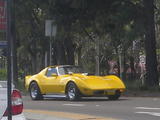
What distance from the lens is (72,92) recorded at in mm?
21219

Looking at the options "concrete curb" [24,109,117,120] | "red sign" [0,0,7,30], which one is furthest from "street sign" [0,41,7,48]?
"concrete curb" [24,109,117,120]

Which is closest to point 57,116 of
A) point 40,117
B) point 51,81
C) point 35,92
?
point 40,117

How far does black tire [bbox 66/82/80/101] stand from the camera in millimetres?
20967

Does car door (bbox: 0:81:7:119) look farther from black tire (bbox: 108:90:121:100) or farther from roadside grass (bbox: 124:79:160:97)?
roadside grass (bbox: 124:79:160:97)

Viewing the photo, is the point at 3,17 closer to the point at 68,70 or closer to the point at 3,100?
the point at 3,100

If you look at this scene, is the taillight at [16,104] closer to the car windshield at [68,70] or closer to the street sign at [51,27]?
the car windshield at [68,70]

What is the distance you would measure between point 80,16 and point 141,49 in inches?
787

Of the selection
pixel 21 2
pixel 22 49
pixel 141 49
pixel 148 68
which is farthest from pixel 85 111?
pixel 141 49

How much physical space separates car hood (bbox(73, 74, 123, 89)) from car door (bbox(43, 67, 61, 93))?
1.48 meters

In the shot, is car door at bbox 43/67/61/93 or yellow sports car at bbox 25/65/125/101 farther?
car door at bbox 43/67/61/93

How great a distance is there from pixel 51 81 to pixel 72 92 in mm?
1487

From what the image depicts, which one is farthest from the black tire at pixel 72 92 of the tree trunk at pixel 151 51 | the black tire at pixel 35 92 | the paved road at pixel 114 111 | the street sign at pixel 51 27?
the tree trunk at pixel 151 51

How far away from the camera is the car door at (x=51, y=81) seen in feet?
72.5

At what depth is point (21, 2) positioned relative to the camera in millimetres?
28453
